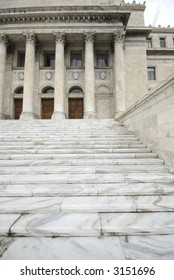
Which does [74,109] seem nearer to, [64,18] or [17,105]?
[17,105]

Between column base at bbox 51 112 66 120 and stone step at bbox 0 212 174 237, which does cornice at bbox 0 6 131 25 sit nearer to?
column base at bbox 51 112 66 120

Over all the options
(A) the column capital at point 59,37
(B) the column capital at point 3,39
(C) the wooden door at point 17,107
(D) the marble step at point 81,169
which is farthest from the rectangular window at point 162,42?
(D) the marble step at point 81,169

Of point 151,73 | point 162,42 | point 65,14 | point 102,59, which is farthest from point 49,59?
point 162,42

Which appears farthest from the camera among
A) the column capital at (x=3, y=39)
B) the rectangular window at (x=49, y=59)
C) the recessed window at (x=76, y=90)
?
the rectangular window at (x=49, y=59)

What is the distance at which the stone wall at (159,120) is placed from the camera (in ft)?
14.3

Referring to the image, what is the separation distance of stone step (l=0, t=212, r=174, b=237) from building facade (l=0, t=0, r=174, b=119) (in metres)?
14.1

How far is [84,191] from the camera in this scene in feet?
10.7

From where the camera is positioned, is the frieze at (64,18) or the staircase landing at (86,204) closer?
the staircase landing at (86,204)

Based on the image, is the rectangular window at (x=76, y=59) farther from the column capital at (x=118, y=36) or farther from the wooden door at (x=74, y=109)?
the column capital at (x=118, y=36)

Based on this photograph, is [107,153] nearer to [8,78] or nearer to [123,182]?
[123,182]

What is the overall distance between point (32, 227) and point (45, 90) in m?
19.0

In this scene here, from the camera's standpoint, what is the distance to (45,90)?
19.4 metres

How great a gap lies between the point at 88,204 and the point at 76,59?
20183 mm

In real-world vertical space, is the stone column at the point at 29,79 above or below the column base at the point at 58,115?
above
